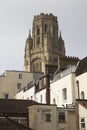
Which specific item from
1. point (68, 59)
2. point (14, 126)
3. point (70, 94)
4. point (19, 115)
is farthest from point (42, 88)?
point (14, 126)

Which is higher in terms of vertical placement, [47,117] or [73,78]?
[73,78]

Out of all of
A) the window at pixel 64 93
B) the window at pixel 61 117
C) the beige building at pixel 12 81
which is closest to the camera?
the window at pixel 61 117

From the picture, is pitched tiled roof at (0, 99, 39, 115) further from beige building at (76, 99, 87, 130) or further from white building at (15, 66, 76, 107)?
beige building at (76, 99, 87, 130)

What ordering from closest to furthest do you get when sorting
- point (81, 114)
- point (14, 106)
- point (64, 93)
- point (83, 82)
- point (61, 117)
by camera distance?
point (81, 114) → point (61, 117) → point (14, 106) → point (83, 82) → point (64, 93)

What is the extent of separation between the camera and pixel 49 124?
178 ft

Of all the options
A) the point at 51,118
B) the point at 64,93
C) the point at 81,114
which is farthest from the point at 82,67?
the point at 51,118

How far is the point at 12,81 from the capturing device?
317ft

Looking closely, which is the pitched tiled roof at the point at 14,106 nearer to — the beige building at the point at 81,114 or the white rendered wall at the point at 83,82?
the beige building at the point at 81,114

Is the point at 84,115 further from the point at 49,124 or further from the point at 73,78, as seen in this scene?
the point at 73,78

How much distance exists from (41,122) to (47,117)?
1154 mm

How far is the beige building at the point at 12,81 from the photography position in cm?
9531

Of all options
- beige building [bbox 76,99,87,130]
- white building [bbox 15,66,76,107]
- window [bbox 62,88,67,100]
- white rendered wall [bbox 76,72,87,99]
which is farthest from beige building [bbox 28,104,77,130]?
window [bbox 62,88,67,100]

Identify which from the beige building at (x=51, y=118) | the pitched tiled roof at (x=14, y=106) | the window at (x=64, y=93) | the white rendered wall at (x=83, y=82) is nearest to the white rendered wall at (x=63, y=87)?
the window at (x=64, y=93)

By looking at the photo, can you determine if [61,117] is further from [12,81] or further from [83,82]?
[12,81]
